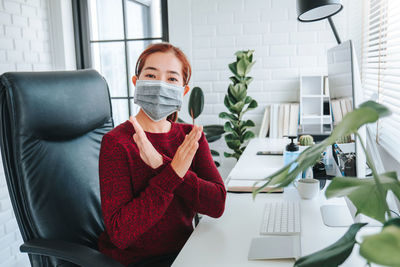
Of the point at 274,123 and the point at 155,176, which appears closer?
the point at 155,176

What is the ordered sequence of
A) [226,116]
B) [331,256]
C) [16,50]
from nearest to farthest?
[331,256] < [16,50] < [226,116]

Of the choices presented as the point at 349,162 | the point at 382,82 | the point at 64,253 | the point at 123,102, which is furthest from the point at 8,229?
the point at 382,82

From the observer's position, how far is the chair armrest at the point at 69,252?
107cm

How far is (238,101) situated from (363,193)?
2661 millimetres

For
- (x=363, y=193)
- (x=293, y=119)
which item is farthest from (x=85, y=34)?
(x=363, y=193)

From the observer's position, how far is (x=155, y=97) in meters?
1.32

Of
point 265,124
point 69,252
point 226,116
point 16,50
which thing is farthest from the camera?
point 265,124

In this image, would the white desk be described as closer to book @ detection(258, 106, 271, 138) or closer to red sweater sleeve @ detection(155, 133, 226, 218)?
red sweater sleeve @ detection(155, 133, 226, 218)

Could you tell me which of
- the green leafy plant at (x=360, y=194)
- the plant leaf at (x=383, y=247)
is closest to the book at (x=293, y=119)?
the green leafy plant at (x=360, y=194)

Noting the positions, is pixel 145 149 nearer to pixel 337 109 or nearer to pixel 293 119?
pixel 337 109

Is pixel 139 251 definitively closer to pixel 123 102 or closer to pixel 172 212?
pixel 172 212

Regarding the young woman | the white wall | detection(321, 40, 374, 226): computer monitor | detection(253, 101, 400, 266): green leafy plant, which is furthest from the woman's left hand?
the white wall

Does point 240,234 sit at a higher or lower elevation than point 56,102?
lower

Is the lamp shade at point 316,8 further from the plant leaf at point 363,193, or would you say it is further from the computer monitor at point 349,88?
the plant leaf at point 363,193
